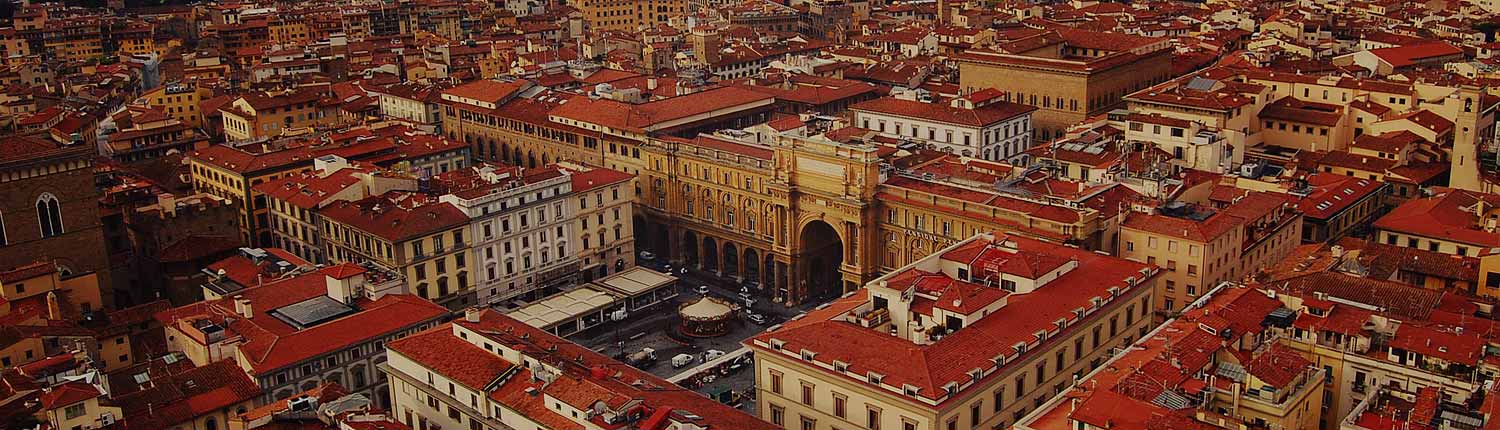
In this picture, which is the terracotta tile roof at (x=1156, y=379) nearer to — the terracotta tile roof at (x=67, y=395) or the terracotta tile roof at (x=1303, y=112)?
the terracotta tile roof at (x=67, y=395)

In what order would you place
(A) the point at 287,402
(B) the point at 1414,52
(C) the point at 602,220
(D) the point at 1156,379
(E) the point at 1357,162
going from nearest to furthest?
1. (D) the point at 1156,379
2. (A) the point at 287,402
3. (C) the point at 602,220
4. (E) the point at 1357,162
5. (B) the point at 1414,52

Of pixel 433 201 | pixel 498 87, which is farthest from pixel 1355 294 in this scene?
pixel 498 87

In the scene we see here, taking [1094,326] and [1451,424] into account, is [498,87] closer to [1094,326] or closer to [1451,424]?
[1094,326]

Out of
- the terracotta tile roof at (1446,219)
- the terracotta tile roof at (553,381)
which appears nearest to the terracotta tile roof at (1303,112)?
the terracotta tile roof at (1446,219)

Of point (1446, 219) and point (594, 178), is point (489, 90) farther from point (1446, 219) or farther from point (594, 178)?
point (1446, 219)

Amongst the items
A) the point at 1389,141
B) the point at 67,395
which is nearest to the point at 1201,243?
the point at 1389,141
